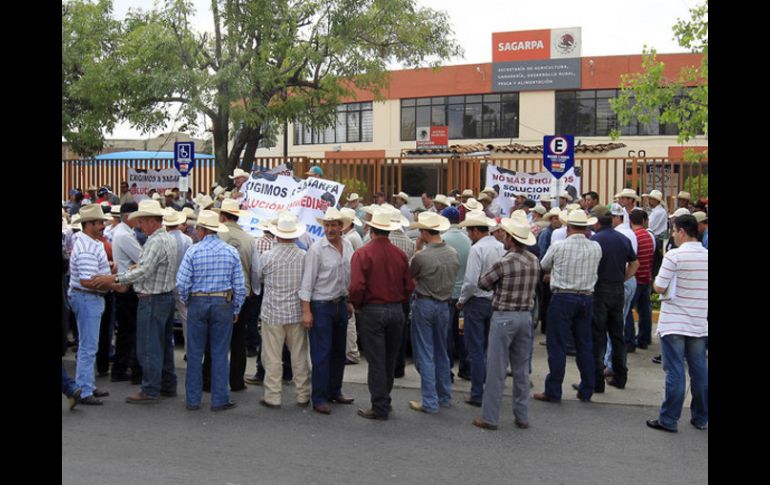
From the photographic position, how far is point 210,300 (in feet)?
29.0

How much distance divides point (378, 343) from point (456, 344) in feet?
8.78

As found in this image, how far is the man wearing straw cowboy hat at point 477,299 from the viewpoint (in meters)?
9.32

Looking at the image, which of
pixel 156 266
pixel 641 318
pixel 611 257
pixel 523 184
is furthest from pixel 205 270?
pixel 523 184

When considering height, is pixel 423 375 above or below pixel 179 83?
below

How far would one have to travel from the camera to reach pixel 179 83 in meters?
21.4

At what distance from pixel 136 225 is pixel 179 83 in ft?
38.8

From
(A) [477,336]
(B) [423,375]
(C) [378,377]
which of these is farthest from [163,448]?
(A) [477,336]

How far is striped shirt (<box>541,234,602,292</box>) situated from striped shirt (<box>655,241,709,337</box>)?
1230 mm

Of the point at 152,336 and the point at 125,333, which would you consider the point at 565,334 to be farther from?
the point at 125,333

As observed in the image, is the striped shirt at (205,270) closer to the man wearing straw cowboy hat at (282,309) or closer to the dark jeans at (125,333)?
the man wearing straw cowboy hat at (282,309)

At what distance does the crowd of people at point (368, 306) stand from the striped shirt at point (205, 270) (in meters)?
0.01

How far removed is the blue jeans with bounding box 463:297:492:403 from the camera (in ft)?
30.8

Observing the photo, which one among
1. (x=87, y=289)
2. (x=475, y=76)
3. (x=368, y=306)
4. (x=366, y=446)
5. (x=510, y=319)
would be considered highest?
(x=475, y=76)

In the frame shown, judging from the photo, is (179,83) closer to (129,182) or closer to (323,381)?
(129,182)
